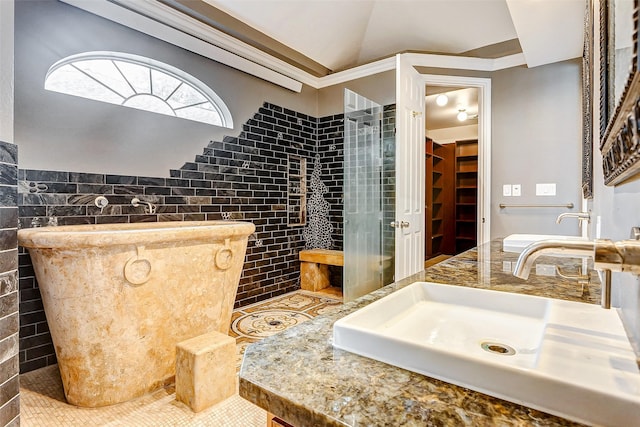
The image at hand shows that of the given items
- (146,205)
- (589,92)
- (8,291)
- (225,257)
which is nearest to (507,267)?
(589,92)

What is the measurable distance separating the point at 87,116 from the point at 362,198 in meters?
2.25

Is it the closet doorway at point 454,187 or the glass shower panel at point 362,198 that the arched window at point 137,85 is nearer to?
the glass shower panel at point 362,198

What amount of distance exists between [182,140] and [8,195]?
65.5 inches

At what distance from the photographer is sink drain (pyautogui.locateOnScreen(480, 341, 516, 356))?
710 millimetres

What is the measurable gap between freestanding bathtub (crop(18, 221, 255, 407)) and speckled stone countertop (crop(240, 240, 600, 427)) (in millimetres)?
1389

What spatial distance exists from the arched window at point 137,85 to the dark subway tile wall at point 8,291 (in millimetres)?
1248

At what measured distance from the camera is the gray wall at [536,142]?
288 centimetres

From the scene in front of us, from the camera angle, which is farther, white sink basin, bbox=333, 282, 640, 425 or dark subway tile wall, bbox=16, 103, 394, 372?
dark subway tile wall, bbox=16, 103, 394, 372

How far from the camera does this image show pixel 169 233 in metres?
1.86

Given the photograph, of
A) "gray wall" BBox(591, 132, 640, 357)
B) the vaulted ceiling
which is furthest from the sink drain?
the vaulted ceiling

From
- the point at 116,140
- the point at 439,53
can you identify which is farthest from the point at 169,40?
the point at 439,53

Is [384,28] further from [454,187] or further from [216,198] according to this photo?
[454,187]

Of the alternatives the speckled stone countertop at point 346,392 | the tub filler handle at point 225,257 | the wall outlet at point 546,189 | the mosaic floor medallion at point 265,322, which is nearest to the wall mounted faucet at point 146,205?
the tub filler handle at point 225,257

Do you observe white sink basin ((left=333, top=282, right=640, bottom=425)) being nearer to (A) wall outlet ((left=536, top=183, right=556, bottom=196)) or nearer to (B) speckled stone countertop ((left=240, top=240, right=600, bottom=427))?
(B) speckled stone countertop ((left=240, top=240, right=600, bottom=427))
